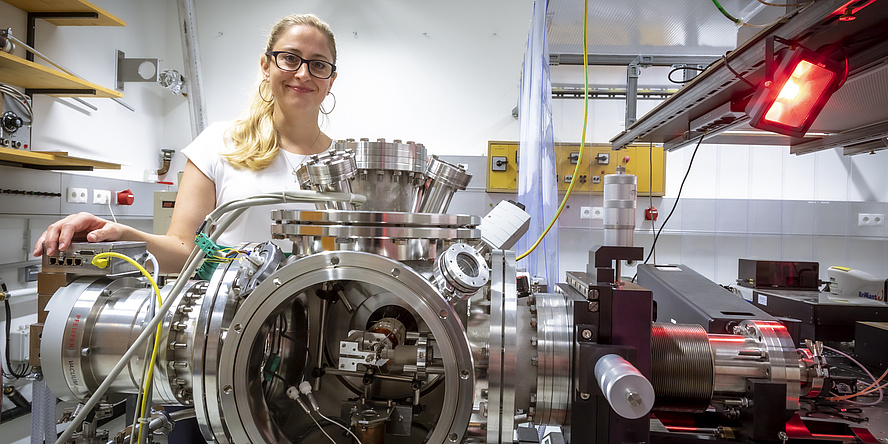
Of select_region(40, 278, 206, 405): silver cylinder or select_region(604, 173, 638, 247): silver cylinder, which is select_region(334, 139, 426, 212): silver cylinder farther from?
select_region(604, 173, 638, 247): silver cylinder

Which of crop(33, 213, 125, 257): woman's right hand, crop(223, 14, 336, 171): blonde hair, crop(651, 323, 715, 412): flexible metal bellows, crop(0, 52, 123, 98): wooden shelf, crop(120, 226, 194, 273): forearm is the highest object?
crop(0, 52, 123, 98): wooden shelf

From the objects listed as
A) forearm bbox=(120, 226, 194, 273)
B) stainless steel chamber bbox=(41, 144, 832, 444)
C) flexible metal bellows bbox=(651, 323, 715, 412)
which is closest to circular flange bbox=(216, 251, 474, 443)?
stainless steel chamber bbox=(41, 144, 832, 444)

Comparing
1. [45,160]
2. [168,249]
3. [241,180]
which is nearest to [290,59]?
[241,180]

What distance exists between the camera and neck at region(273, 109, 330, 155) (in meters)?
1.16

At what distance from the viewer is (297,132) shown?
118 centimetres

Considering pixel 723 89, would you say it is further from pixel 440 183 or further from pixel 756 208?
pixel 756 208

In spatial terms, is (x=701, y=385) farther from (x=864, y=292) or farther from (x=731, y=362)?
(x=864, y=292)

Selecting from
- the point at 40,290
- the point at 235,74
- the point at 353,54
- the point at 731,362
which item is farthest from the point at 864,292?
the point at 235,74

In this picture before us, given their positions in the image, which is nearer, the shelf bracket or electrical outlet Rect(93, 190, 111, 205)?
the shelf bracket

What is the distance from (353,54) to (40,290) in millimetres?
3191

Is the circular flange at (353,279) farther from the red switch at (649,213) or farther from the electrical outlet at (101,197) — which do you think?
the red switch at (649,213)

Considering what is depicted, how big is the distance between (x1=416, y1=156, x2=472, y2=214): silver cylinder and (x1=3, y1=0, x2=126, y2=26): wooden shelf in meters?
2.62

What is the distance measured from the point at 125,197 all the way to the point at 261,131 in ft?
7.84

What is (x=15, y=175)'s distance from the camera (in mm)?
2264
